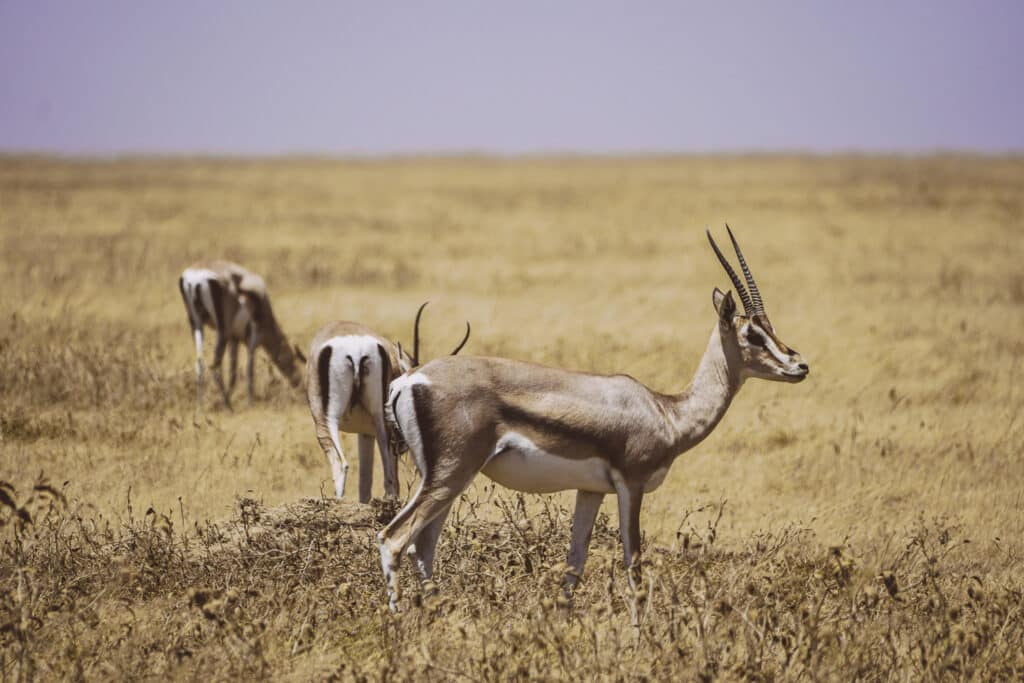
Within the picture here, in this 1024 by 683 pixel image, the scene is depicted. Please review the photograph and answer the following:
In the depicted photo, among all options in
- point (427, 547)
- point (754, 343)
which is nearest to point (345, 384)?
point (427, 547)

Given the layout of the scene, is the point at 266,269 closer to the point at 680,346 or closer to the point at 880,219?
the point at 680,346

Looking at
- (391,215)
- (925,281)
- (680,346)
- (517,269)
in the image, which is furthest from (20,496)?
(391,215)

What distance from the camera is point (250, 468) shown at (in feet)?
33.4

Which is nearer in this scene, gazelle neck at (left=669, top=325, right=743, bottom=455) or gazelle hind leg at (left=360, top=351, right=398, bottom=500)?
gazelle neck at (left=669, top=325, right=743, bottom=455)

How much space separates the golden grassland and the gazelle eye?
48.0 inches

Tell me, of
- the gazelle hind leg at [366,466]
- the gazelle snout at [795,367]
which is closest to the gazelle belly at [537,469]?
the gazelle snout at [795,367]

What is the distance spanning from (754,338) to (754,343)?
0.03 m

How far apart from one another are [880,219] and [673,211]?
7.14m

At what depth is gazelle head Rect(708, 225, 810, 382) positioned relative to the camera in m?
7.48

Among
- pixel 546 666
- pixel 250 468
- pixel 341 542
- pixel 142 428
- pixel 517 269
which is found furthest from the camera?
pixel 517 269

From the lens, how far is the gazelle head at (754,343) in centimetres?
748

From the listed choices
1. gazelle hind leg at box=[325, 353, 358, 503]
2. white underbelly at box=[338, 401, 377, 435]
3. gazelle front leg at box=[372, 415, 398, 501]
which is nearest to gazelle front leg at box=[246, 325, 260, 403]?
white underbelly at box=[338, 401, 377, 435]

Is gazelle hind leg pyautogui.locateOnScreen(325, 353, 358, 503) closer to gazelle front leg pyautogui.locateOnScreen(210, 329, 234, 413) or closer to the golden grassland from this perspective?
the golden grassland

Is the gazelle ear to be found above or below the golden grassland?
above
